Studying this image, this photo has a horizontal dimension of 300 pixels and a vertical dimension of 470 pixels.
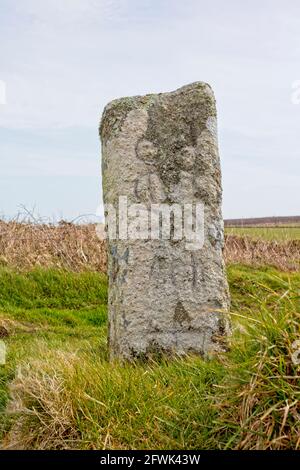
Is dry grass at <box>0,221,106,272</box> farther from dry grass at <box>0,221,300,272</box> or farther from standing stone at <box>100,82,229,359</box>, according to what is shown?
standing stone at <box>100,82,229,359</box>

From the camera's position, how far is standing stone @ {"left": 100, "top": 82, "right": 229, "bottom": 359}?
5.78 metres

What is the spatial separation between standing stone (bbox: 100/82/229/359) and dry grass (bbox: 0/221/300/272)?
5.87m

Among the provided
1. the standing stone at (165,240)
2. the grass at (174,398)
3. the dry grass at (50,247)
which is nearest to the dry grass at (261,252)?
the dry grass at (50,247)

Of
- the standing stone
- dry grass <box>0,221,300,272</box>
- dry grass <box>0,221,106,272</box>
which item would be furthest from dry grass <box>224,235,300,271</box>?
the standing stone

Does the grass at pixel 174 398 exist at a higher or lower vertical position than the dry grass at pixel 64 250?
lower

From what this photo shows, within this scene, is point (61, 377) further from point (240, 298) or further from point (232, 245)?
point (232, 245)

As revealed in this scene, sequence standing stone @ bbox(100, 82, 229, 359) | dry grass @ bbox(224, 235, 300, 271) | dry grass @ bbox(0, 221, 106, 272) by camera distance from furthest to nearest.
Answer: dry grass @ bbox(224, 235, 300, 271) < dry grass @ bbox(0, 221, 106, 272) < standing stone @ bbox(100, 82, 229, 359)

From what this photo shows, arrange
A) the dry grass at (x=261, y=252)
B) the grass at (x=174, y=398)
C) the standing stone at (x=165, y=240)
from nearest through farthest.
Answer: the grass at (x=174, y=398) → the standing stone at (x=165, y=240) → the dry grass at (x=261, y=252)

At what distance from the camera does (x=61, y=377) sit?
15.4 ft

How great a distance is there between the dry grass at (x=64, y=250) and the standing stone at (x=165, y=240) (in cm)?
587

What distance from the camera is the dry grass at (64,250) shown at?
12.0m

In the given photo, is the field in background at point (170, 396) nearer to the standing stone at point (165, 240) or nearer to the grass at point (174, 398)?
the grass at point (174, 398)

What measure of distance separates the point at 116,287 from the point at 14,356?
1.42 metres

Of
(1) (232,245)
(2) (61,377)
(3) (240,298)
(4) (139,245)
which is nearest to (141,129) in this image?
(4) (139,245)
